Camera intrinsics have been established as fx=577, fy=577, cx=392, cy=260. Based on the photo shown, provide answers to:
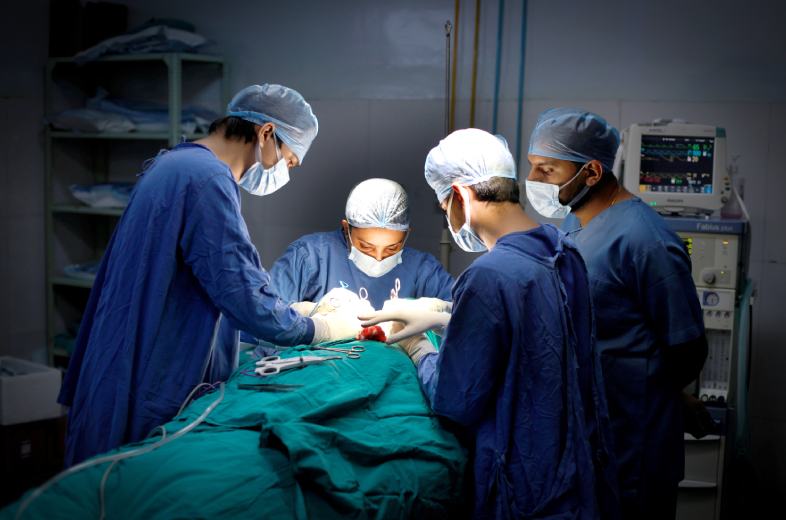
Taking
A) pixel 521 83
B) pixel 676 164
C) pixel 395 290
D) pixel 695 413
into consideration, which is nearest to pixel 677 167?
pixel 676 164

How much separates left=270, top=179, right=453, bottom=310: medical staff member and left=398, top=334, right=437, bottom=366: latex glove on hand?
0.31m

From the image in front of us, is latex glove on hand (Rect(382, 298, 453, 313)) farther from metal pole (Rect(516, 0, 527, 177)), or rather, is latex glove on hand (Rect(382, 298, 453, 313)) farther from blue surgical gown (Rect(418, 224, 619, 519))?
metal pole (Rect(516, 0, 527, 177))

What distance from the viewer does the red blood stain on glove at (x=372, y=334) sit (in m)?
1.89

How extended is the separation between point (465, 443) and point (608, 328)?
1.86 ft

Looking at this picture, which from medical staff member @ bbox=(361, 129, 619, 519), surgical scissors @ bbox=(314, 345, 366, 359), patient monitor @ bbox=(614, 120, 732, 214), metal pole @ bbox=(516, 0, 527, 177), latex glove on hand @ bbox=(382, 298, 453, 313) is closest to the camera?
medical staff member @ bbox=(361, 129, 619, 519)

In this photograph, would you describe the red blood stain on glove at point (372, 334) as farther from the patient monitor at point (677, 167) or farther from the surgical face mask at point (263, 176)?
the patient monitor at point (677, 167)

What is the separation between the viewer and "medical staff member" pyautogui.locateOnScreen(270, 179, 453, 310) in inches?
86.4

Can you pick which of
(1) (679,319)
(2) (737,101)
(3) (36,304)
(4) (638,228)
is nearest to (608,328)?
(1) (679,319)

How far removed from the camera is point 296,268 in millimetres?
2240

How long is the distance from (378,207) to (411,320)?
57cm

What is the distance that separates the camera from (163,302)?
1411 mm

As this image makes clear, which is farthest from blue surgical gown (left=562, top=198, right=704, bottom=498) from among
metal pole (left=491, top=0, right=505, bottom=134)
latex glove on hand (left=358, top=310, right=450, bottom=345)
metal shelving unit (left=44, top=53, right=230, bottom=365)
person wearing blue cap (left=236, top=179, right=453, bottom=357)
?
metal shelving unit (left=44, top=53, right=230, bottom=365)

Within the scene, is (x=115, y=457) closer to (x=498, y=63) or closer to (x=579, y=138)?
(x=579, y=138)

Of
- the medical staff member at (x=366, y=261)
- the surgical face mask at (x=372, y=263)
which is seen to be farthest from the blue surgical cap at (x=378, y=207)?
the surgical face mask at (x=372, y=263)
